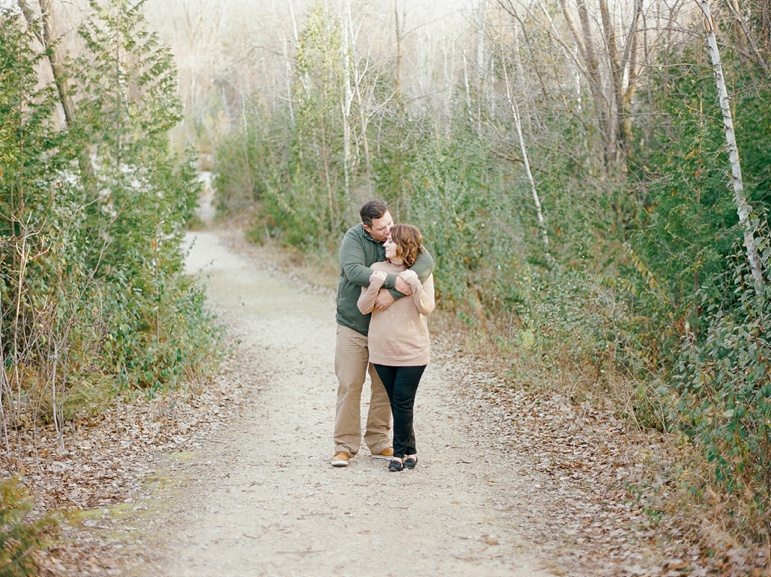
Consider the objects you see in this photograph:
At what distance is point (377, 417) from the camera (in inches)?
279

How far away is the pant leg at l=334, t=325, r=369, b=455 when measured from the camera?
6867 millimetres

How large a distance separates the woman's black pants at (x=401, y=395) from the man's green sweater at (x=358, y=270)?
43 cm

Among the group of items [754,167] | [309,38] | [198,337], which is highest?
[309,38]

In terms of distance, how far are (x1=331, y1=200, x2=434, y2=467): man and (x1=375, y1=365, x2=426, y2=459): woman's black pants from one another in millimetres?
234

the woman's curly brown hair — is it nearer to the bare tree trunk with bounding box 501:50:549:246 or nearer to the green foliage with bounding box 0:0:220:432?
the green foliage with bounding box 0:0:220:432

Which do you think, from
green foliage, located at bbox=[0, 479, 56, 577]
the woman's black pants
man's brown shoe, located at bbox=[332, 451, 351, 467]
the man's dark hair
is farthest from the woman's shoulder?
green foliage, located at bbox=[0, 479, 56, 577]

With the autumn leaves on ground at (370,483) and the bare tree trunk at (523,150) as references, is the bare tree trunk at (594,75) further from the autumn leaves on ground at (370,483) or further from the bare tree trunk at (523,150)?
the autumn leaves on ground at (370,483)

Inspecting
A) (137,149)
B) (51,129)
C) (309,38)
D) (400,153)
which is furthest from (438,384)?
(309,38)

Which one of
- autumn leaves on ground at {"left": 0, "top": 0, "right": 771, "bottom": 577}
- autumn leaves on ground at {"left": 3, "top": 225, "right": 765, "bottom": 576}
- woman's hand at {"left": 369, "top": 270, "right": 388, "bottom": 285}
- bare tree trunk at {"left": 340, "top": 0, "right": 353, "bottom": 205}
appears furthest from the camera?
bare tree trunk at {"left": 340, "top": 0, "right": 353, "bottom": 205}

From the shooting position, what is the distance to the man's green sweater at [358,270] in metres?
6.51

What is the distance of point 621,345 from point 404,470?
3893 millimetres

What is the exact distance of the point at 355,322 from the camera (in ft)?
22.4

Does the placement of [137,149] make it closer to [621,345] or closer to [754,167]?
→ [621,345]

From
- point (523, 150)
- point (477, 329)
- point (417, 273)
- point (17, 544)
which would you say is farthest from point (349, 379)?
point (523, 150)
